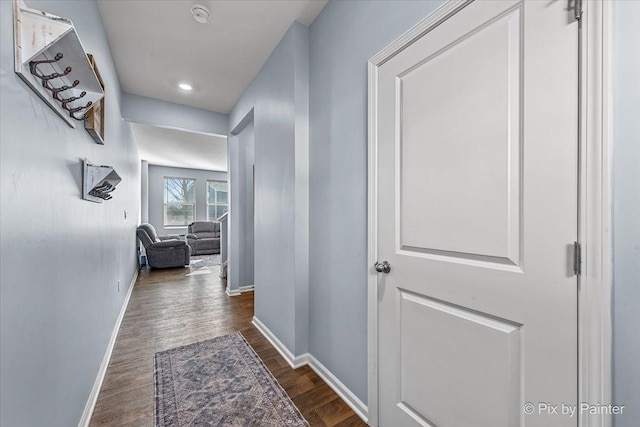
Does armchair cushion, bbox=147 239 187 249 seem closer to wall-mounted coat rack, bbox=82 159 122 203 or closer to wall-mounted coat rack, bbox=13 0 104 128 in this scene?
wall-mounted coat rack, bbox=82 159 122 203

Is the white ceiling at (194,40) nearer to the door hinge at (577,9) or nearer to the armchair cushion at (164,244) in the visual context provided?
the door hinge at (577,9)

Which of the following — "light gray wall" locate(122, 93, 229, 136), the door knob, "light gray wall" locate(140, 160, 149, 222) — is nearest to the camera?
the door knob

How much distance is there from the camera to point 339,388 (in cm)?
170

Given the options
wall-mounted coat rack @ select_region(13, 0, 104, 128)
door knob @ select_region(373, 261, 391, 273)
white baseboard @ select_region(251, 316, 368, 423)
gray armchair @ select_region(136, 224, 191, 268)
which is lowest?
white baseboard @ select_region(251, 316, 368, 423)

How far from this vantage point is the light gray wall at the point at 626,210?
67 centimetres

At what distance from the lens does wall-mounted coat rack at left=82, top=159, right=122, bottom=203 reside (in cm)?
153

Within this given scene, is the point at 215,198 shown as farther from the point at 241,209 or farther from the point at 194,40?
the point at 194,40

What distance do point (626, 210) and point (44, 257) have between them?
1892 mm

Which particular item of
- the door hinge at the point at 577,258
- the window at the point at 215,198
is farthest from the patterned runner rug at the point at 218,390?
the window at the point at 215,198

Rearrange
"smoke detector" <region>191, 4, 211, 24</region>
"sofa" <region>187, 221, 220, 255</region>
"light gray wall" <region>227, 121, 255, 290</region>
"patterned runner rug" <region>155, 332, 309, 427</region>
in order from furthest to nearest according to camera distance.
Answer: "sofa" <region>187, 221, 220, 255</region> → "light gray wall" <region>227, 121, 255, 290</region> → "smoke detector" <region>191, 4, 211, 24</region> → "patterned runner rug" <region>155, 332, 309, 427</region>

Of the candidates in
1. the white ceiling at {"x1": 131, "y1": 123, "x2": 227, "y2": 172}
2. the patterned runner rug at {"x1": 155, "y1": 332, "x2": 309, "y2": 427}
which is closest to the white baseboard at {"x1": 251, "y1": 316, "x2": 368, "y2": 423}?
the patterned runner rug at {"x1": 155, "y1": 332, "x2": 309, "y2": 427}

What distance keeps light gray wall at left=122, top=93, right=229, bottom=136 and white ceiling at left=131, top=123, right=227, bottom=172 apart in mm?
355

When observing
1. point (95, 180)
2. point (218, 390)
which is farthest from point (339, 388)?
point (95, 180)

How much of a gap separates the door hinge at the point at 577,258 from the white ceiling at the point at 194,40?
204 cm
